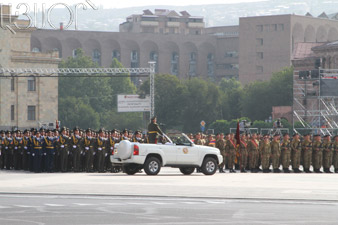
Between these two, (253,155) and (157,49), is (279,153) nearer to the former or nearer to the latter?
(253,155)

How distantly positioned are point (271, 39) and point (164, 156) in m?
130

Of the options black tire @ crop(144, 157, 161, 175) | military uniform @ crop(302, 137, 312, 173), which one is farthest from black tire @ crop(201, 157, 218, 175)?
military uniform @ crop(302, 137, 312, 173)

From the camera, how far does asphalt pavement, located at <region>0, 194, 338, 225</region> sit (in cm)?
1516

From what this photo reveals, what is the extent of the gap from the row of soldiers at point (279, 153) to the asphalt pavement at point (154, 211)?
1389 cm

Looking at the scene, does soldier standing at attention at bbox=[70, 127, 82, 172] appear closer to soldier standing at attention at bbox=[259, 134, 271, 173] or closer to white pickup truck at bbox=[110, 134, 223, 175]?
white pickup truck at bbox=[110, 134, 223, 175]

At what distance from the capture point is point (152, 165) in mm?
28797

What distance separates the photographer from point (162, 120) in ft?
407

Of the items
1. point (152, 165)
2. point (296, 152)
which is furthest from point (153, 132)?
point (296, 152)

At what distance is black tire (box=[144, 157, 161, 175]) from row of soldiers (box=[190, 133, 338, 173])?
5.45 m

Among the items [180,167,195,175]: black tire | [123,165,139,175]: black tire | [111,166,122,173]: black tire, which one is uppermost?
[123,165,139,175]: black tire

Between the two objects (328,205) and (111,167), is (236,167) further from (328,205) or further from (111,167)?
(328,205)

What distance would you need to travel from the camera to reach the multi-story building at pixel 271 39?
155 m

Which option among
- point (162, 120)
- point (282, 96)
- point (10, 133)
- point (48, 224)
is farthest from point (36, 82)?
point (48, 224)

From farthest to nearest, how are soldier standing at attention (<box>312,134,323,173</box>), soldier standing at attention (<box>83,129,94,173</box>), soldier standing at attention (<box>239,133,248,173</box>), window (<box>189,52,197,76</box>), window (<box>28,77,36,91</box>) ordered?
window (<box>189,52,197,76</box>) → window (<box>28,77,36,91</box>) → soldier standing at attention (<box>239,133,248,173</box>) → soldier standing at attention (<box>312,134,323,173</box>) → soldier standing at attention (<box>83,129,94,173</box>)
